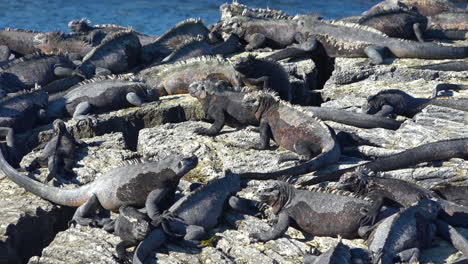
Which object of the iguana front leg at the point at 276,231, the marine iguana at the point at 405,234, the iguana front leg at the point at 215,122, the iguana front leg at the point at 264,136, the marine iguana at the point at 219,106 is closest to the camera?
the marine iguana at the point at 405,234

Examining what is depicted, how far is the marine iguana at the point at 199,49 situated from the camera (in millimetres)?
8781

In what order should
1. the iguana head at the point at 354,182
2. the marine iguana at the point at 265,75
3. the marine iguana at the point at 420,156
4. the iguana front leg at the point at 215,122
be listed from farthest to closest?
the marine iguana at the point at 265,75, the iguana front leg at the point at 215,122, the marine iguana at the point at 420,156, the iguana head at the point at 354,182

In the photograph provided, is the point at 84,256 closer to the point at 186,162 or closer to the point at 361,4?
the point at 186,162

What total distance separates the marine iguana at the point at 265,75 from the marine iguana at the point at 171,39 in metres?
2.02

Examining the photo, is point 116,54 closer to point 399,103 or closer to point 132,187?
point 399,103

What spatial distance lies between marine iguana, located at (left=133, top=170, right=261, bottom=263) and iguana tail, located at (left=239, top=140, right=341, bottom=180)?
246 mm

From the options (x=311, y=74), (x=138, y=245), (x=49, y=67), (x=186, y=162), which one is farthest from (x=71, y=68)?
(x=138, y=245)

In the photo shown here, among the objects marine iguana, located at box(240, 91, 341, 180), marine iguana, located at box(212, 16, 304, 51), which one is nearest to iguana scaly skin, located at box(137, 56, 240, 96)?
marine iguana, located at box(240, 91, 341, 180)

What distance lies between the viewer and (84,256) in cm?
473

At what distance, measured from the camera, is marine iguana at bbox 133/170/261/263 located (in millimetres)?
4727

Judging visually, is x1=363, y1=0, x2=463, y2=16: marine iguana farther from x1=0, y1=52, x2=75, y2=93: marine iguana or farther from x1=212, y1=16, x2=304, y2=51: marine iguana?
x1=0, y1=52, x2=75, y2=93: marine iguana

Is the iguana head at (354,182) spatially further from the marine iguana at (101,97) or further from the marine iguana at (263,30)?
the marine iguana at (263,30)

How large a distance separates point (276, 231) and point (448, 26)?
6611mm

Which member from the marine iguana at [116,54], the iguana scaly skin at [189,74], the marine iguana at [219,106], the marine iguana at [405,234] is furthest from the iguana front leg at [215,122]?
the marine iguana at [116,54]
